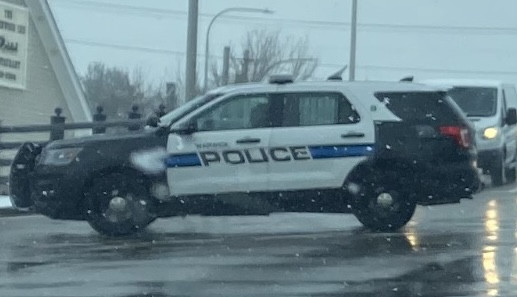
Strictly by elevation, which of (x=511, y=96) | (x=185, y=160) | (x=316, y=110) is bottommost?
(x=185, y=160)

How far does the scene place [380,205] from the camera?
49.6 ft

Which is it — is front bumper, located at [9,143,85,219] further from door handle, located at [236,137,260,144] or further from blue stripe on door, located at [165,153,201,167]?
door handle, located at [236,137,260,144]

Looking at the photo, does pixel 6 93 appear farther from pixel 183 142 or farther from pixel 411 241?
pixel 411 241

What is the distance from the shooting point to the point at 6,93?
26.3 m

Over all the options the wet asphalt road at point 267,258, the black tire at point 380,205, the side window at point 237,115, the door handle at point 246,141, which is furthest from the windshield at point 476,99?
the door handle at point 246,141

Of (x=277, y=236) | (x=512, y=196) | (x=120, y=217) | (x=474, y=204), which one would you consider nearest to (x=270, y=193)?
(x=277, y=236)

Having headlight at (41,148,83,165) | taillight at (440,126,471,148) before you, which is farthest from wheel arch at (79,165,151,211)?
taillight at (440,126,471,148)

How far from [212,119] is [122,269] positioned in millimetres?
3556

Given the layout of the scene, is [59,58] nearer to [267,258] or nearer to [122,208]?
[122,208]

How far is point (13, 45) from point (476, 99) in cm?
931

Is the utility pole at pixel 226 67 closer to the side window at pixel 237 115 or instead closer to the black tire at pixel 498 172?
the black tire at pixel 498 172

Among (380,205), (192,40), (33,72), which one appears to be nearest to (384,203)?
(380,205)

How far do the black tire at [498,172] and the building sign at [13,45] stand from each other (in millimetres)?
9745

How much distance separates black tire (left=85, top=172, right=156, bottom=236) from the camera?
14805 millimetres
